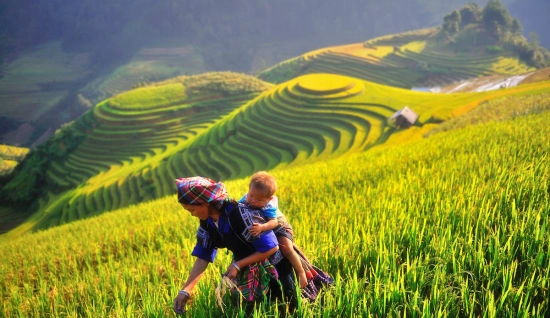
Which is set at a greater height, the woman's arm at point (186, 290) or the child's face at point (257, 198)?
the child's face at point (257, 198)

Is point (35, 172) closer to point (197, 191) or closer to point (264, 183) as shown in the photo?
point (197, 191)

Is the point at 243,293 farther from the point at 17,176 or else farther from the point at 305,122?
the point at 17,176

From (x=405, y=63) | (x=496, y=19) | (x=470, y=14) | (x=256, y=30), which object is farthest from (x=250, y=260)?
(x=256, y=30)

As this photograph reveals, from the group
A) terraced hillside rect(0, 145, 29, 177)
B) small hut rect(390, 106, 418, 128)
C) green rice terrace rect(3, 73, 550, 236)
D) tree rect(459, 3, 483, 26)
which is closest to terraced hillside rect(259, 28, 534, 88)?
tree rect(459, 3, 483, 26)

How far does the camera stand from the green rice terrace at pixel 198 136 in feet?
99.6

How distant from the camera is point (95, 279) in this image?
3.80 metres

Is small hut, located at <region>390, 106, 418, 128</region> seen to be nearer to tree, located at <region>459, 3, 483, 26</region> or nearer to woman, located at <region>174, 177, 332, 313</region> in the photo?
woman, located at <region>174, 177, 332, 313</region>

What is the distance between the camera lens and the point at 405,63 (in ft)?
228

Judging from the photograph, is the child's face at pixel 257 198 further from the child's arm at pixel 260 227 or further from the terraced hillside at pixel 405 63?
the terraced hillside at pixel 405 63

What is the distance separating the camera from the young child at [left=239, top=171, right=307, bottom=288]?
187 centimetres

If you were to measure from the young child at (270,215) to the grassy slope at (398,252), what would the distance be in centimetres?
26

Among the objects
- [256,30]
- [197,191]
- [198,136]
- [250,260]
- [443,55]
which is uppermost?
[256,30]

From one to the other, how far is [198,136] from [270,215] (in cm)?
4162

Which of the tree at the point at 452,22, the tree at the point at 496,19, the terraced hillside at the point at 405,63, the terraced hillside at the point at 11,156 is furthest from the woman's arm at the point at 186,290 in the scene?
the tree at the point at 452,22
